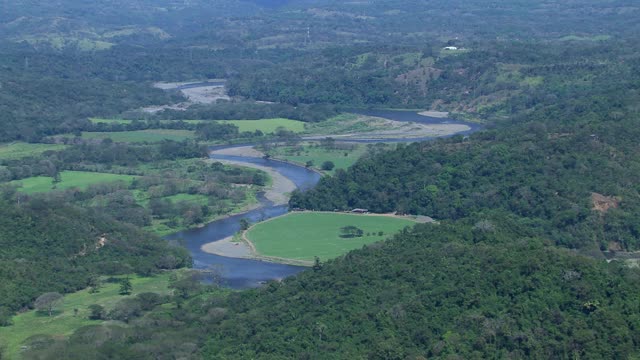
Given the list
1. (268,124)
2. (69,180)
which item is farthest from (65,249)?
(268,124)

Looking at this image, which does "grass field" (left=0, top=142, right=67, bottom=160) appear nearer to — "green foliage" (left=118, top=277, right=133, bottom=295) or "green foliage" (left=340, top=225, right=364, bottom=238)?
"green foliage" (left=340, top=225, right=364, bottom=238)

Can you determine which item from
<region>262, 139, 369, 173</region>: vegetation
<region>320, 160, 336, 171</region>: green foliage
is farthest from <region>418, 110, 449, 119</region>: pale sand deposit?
<region>320, 160, 336, 171</region>: green foliage

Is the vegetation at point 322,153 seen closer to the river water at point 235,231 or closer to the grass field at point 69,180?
the river water at point 235,231

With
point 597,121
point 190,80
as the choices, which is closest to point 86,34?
point 190,80

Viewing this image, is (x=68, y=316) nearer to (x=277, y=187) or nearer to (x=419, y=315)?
(x=419, y=315)

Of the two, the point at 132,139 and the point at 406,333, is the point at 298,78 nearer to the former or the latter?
the point at 132,139

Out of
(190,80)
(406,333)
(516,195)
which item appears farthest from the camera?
(190,80)
